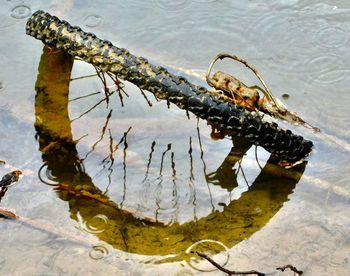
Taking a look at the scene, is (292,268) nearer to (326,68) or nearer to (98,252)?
(98,252)

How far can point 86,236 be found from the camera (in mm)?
2732

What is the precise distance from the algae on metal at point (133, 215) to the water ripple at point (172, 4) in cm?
102

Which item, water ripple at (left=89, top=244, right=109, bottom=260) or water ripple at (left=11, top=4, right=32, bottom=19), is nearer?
water ripple at (left=89, top=244, right=109, bottom=260)

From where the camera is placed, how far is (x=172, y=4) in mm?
4137

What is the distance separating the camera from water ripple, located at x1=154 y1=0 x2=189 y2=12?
4.11 metres

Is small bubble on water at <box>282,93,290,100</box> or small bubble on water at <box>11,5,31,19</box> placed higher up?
small bubble on water at <box>282,93,290,100</box>

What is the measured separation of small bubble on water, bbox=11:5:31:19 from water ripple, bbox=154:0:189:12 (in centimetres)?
90

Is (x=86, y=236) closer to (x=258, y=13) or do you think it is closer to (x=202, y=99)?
(x=202, y=99)

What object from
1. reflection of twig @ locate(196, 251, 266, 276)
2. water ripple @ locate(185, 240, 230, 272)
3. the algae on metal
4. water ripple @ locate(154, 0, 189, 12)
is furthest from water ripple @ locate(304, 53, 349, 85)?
reflection of twig @ locate(196, 251, 266, 276)

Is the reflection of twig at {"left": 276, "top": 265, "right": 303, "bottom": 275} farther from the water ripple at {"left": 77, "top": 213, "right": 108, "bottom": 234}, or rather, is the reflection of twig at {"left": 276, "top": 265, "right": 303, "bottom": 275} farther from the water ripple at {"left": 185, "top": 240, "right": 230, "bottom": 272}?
the water ripple at {"left": 77, "top": 213, "right": 108, "bottom": 234}

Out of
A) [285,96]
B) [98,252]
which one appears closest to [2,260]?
[98,252]

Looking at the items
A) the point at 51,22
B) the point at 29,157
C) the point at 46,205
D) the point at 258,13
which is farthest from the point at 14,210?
the point at 258,13

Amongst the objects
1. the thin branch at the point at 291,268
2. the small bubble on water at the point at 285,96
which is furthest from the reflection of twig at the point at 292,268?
the small bubble on water at the point at 285,96

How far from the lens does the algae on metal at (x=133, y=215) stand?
8.88 ft
